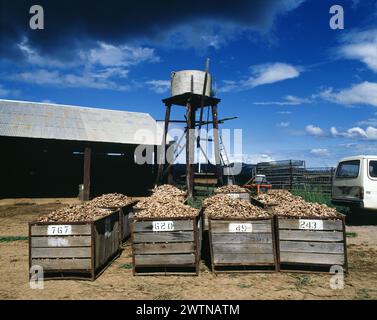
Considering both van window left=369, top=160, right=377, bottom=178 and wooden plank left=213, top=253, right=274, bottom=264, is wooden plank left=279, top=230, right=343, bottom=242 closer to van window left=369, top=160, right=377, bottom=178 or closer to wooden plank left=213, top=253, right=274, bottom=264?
wooden plank left=213, top=253, right=274, bottom=264

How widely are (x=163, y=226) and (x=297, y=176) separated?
1722cm

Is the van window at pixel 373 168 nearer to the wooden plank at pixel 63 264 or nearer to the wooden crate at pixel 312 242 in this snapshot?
the wooden crate at pixel 312 242

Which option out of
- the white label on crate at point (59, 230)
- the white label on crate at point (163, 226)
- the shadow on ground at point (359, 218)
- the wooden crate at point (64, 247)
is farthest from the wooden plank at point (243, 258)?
the shadow on ground at point (359, 218)

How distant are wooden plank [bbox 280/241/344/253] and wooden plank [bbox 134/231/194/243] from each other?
5.92ft

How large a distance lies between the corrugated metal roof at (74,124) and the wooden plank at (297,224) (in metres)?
15.7

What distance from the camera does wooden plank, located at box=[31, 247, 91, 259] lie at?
225 inches

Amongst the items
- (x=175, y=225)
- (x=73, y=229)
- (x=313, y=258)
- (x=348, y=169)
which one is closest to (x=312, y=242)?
(x=313, y=258)

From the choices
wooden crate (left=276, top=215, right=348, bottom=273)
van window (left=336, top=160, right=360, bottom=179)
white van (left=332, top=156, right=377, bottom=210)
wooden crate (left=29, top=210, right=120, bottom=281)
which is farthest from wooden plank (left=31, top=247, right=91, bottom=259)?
van window (left=336, top=160, right=360, bottom=179)

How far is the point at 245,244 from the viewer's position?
592cm

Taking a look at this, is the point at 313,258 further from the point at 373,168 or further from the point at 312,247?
the point at 373,168
